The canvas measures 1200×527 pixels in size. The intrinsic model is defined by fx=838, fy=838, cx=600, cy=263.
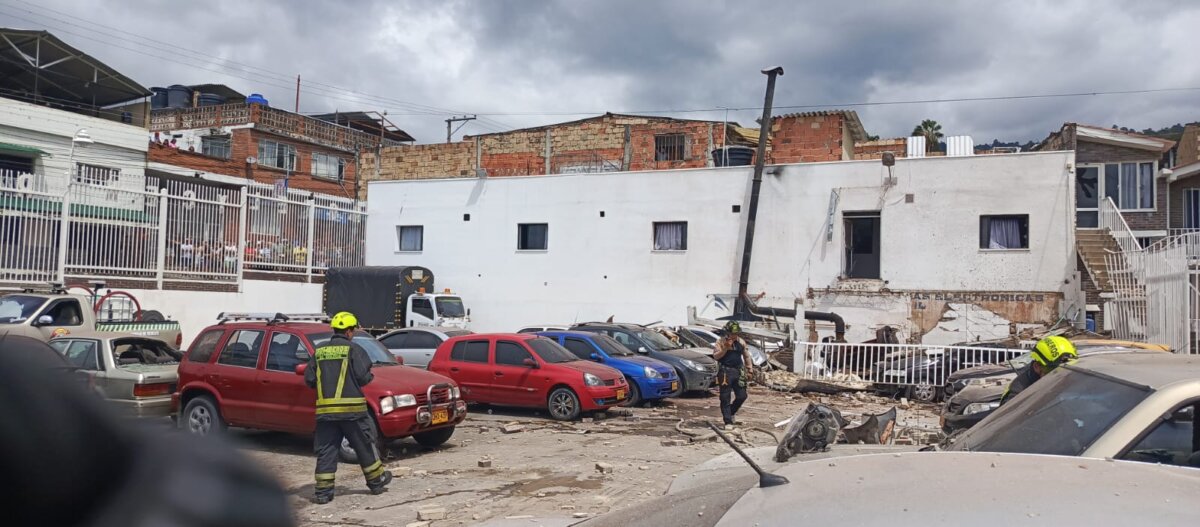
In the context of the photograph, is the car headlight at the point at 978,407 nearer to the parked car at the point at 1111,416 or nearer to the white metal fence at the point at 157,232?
the parked car at the point at 1111,416

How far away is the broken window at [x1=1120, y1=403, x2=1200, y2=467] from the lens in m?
3.55

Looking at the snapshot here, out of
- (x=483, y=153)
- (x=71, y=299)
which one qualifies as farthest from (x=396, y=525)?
(x=483, y=153)

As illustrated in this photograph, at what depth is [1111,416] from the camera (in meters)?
3.68

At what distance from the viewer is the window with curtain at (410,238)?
107 feet

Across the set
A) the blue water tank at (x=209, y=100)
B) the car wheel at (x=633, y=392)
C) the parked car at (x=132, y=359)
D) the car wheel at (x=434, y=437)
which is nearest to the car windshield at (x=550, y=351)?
the car wheel at (x=633, y=392)

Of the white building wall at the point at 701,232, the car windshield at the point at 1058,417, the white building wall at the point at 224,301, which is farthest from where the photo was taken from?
the white building wall at the point at 701,232

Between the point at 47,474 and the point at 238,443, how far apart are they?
315mm

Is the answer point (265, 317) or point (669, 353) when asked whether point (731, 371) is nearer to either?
point (669, 353)

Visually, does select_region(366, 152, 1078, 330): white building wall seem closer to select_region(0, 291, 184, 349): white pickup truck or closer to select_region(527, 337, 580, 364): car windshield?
select_region(527, 337, 580, 364): car windshield

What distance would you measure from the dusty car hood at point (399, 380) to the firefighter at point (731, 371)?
14.8 ft

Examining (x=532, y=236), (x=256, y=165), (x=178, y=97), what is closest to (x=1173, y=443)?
(x=532, y=236)

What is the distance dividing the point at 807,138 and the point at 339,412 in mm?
25657

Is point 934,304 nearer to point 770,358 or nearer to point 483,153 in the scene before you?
point 770,358

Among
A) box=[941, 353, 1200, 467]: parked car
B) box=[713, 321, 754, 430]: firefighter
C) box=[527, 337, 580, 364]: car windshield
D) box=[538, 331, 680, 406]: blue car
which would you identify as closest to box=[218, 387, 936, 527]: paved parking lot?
box=[713, 321, 754, 430]: firefighter
